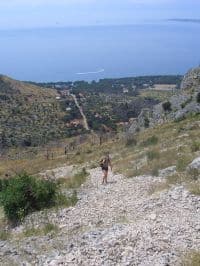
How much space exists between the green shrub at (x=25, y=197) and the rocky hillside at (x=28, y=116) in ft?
223

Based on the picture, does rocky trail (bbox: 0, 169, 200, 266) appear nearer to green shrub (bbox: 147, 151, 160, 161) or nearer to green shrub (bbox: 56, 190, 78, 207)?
green shrub (bbox: 56, 190, 78, 207)

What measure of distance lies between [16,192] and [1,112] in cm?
9613

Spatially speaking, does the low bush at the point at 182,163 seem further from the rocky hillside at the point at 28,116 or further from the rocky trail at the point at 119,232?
the rocky hillside at the point at 28,116

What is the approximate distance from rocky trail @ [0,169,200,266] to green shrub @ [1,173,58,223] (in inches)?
32.5

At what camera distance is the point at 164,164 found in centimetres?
Result: 2092

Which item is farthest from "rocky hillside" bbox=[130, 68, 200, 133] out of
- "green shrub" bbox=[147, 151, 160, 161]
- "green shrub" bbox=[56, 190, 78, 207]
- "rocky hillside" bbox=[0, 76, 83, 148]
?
"rocky hillside" bbox=[0, 76, 83, 148]

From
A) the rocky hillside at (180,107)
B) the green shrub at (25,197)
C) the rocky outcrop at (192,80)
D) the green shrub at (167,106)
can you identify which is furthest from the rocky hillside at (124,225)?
the rocky outcrop at (192,80)

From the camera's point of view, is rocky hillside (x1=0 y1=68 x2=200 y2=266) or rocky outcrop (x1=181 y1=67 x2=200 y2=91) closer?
rocky hillside (x1=0 y1=68 x2=200 y2=266)

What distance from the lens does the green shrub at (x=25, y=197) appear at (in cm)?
1769

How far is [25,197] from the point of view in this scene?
18.0 m

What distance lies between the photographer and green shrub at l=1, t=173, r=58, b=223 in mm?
17688

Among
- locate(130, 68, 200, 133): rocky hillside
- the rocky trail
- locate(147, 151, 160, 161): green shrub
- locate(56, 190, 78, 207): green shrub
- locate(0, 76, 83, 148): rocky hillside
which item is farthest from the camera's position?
locate(0, 76, 83, 148): rocky hillside

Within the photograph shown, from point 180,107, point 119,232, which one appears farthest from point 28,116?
point 119,232

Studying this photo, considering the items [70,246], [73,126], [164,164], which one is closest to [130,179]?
[164,164]
